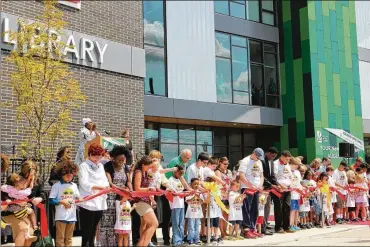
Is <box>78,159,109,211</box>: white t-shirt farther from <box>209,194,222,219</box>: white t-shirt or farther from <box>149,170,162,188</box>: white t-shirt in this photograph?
<box>209,194,222,219</box>: white t-shirt

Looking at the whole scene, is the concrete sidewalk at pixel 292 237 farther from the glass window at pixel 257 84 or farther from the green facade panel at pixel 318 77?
the glass window at pixel 257 84

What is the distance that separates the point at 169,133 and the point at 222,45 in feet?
16.1

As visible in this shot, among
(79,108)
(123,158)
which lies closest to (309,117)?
(79,108)

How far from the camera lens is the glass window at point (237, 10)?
25.1m

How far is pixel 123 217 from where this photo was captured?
8359 mm

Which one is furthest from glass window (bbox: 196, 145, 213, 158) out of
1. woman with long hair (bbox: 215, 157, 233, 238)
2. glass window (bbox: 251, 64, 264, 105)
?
woman with long hair (bbox: 215, 157, 233, 238)

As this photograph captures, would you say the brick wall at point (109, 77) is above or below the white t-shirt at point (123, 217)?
above

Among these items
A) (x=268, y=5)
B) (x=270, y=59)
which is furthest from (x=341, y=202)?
(x=268, y=5)

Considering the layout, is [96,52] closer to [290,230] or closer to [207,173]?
[207,173]

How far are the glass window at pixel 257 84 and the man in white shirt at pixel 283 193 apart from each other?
1305 cm

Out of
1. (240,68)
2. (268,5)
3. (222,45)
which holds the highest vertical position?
(268,5)

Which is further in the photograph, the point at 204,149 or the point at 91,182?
the point at 204,149

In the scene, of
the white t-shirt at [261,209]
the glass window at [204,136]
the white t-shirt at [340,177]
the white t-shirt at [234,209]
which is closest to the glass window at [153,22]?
the glass window at [204,136]

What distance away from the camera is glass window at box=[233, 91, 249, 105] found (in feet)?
80.5
